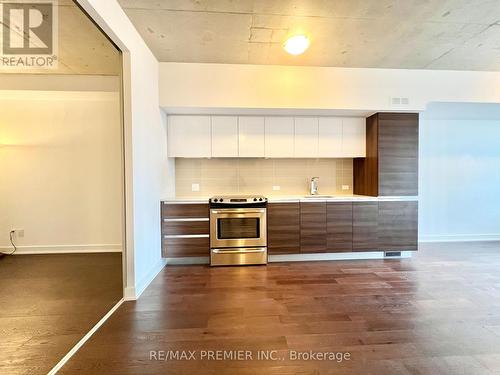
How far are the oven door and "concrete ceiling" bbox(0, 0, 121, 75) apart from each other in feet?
7.15

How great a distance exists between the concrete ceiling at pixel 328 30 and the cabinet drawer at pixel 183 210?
2.02 metres

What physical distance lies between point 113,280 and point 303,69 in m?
3.81

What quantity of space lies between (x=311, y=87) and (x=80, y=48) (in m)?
2.93

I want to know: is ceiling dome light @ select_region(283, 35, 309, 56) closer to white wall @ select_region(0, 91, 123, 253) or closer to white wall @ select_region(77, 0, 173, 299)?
white wall @ select_region(77, 0, 173, 299)

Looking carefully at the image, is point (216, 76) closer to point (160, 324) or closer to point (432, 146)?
point (160, 324)

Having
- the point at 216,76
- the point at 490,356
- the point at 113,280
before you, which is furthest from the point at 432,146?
the point at 113,280

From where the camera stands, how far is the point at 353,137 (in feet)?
12.7

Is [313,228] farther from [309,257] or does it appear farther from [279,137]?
[279,137]

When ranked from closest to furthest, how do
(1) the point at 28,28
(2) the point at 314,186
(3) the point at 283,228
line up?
(1) the point at 28,28
(3) the point at 283,228
(2) the point at 314,186

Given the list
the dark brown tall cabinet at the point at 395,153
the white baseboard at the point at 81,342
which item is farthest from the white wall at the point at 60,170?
the dark brown tall cabinet at the point at 395,153

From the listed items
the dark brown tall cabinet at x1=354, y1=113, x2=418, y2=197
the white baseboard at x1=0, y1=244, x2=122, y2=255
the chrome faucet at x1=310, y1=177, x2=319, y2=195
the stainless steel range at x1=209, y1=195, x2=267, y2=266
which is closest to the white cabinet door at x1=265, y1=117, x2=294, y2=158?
the chrome faucet at x1=310, y1=177, x2=319, y2=195

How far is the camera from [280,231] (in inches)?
140

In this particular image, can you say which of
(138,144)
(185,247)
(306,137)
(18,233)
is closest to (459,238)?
(306,137)

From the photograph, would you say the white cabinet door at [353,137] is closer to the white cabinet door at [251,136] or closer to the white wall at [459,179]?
the white cabinet door at [251,136]
